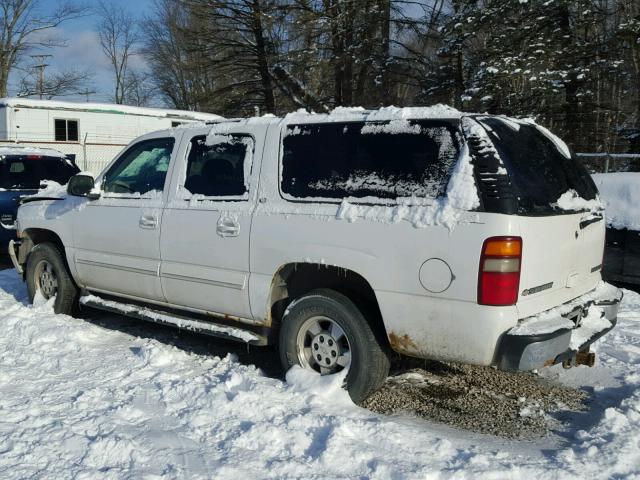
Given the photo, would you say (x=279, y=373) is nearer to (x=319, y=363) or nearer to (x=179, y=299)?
(x=319, y=363)

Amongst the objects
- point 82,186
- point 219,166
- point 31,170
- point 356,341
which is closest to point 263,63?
point 31,170

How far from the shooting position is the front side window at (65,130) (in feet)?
73.3

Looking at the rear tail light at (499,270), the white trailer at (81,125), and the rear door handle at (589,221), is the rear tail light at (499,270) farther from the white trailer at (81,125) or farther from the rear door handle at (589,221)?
the white trailer at (81,125)

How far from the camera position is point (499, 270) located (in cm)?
368

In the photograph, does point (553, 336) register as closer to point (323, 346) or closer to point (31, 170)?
point (323, 346)

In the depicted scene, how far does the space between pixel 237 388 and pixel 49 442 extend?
1.25 m

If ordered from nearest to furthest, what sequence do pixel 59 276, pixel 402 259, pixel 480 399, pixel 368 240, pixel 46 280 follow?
pixel 402 259, pixel 368 240, pixel 480 399, pixel 59 276, pixel 46 280

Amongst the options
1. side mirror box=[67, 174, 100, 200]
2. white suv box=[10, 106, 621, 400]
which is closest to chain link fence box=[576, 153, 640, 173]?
white suv box=[10, 106, 621, 400]

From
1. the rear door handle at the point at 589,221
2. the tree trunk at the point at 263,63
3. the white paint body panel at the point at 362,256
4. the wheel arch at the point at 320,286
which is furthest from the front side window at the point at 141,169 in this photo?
the tree trunk at the point at 263,63

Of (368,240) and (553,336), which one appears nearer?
(553,336)

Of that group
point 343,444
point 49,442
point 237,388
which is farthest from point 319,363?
point 49,442

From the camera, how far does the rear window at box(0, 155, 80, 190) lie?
10523mm

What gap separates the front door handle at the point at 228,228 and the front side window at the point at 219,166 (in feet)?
0.72

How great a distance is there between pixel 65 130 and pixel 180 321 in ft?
63.9
